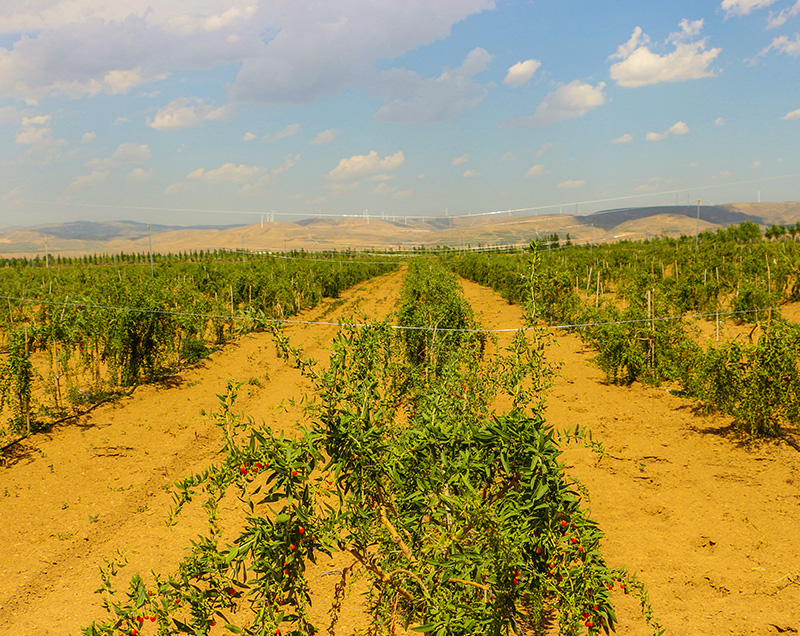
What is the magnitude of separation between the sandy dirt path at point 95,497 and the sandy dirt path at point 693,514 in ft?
12.7

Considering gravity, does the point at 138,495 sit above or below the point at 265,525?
below

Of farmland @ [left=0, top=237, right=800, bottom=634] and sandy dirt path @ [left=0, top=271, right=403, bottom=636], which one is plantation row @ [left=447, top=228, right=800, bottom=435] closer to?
farmland @ [left=0, top=237, right=800, bottom=634]

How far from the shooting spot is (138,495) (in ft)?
22.0

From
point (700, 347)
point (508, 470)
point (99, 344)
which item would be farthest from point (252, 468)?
point (99, 344)

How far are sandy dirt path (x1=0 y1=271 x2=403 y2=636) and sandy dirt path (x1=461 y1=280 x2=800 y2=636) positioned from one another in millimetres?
3873

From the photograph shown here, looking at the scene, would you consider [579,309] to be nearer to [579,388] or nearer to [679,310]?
[679,310]

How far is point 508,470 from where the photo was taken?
2322 millimetres

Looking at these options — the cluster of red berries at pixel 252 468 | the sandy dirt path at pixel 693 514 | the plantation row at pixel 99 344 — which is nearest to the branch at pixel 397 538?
the cluster of red berries at pixel 252 468

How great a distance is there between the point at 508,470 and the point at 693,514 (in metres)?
4.82

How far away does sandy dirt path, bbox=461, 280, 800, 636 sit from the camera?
14.2 feet

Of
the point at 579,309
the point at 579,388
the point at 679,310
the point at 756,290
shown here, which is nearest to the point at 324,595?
the point at 579,388

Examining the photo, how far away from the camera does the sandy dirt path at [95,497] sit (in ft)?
15.9

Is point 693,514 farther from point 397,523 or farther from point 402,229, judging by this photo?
point 402,229

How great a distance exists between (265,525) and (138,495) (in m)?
5.56
